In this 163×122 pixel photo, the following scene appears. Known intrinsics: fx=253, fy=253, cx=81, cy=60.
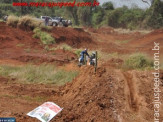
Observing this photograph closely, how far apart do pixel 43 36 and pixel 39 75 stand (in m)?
11.0

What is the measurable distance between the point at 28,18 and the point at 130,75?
16310 millimetres

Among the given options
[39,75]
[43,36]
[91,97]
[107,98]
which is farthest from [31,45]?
[107,98]

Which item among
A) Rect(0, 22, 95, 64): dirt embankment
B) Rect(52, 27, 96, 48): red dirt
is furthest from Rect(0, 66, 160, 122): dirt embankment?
Rect(52, 27, 96, 48): red dirt

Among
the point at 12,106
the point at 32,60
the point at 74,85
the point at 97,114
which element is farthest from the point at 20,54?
the point at 97,114

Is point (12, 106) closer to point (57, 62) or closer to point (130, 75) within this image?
point (130, 75)

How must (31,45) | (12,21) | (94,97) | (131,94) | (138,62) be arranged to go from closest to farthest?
(94,97) → (131,94) → (138,62) → (31,45) → (12,21)

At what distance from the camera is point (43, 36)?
22.3m

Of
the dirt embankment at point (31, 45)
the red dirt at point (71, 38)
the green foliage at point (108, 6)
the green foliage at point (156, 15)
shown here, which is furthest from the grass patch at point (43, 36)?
the green foliage at point (108, 6)

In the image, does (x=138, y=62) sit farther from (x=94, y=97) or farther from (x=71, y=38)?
(x=71, y=38)

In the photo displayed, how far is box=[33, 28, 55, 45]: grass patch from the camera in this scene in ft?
71.6

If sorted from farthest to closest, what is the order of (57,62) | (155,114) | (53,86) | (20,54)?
(20,54)
(57,62)
(53,86)
(155,114)

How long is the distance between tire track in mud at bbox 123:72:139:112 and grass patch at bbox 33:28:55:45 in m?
12.7

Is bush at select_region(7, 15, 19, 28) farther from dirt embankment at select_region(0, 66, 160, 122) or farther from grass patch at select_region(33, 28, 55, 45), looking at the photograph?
dirt embankment at select_region(0, 66, 160, 122)

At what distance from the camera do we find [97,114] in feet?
22.3
